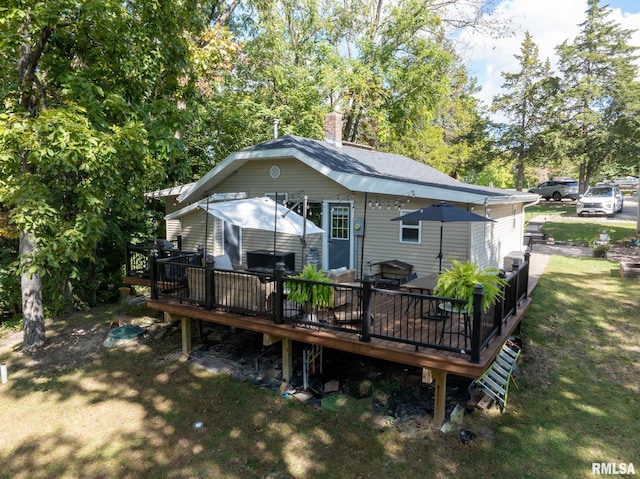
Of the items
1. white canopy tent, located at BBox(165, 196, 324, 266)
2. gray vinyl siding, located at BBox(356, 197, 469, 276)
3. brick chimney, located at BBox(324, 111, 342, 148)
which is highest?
brick chimney, located at BBox(324, 111, 342, 148)

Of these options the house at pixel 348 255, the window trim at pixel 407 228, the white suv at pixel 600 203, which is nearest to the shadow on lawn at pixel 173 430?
the house at pixel 348 255

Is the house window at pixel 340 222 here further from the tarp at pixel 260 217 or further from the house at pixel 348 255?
the tarp at pixel 260 217

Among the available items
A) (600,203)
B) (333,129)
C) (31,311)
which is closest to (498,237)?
(333,129)

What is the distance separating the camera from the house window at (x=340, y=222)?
Answer: 34.1ft

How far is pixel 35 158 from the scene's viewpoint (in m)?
6.61

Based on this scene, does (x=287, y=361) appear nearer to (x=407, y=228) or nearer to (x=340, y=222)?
(x=340, y=222)

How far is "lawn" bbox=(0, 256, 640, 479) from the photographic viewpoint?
491 centimetres

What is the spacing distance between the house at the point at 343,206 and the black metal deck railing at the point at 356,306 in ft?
4.91

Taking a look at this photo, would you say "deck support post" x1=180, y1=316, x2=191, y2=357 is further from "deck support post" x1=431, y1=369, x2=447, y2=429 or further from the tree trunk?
"deck support post" x1=431, y1=369, x2=447, y2=429

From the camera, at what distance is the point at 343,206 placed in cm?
1039

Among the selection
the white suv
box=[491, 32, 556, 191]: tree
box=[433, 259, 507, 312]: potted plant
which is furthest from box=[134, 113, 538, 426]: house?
box=[491, 32, 556, 191]: tree

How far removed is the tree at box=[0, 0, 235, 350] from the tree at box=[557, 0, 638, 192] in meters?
25.6

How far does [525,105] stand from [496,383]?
28.6 m

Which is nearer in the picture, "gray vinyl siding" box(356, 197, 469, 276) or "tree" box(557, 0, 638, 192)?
"gray vinyl siding" box(356, 197, 469, 276)
